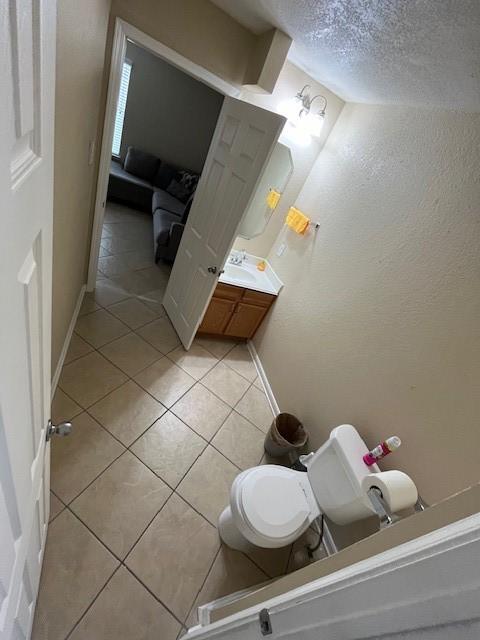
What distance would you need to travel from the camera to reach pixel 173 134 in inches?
210

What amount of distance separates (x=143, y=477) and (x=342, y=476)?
3.71 ft

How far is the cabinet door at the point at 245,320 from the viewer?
9.25ft

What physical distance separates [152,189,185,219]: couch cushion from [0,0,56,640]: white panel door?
4.12 metres

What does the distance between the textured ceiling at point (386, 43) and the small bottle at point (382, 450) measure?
1563 millimetres

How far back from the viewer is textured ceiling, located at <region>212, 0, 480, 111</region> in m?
0.98

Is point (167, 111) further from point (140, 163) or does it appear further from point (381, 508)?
point (381, 508)

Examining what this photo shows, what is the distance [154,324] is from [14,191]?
255 cm

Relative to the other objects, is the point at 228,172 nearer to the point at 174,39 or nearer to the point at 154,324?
the point at 174,39

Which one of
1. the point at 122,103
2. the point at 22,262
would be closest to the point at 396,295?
the point at 22,262

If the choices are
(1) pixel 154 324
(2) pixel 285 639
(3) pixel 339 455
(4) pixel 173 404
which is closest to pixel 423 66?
(3) pixel 339 455

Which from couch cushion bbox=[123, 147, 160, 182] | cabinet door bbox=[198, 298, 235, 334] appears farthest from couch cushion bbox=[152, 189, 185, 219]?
cabinet door bbox=[198, 298, 235, 334]

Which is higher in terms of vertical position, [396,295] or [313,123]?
[313,123]

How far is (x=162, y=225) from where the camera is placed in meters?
3.90

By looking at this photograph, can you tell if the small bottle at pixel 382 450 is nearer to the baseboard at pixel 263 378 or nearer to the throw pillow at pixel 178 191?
the baseboard at pixel 263 378
